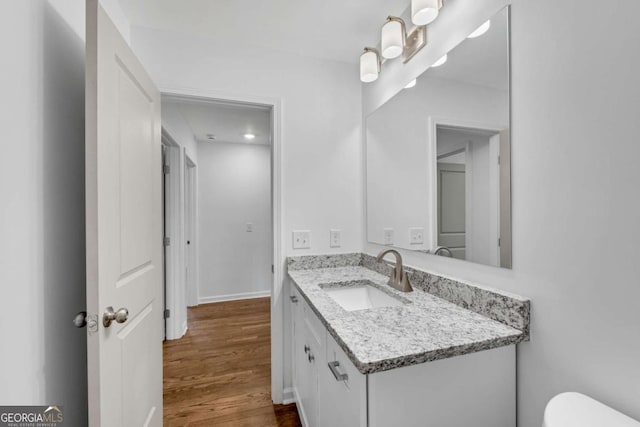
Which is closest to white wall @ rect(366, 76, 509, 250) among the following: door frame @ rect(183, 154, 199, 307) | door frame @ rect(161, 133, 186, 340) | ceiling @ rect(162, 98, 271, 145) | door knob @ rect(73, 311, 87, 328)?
ceiling @ rect(162, 98, 271, 145)

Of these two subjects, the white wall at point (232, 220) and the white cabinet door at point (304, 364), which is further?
the white wall at point (232, 220)

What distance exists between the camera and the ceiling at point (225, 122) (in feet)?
8.98

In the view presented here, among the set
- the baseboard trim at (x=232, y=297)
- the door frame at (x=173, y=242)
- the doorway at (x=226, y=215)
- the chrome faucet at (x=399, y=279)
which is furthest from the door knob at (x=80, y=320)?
the baseboard trim at (x=232, y=297)

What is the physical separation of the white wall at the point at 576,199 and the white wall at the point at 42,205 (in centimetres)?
151

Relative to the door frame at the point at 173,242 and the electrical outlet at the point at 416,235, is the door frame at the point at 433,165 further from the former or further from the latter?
the door frame at the point at 173,242

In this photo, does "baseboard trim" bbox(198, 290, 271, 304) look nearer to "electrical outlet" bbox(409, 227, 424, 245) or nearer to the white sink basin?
the white sink basin

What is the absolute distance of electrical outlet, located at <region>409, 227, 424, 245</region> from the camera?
1455 mm

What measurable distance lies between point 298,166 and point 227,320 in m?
2.24

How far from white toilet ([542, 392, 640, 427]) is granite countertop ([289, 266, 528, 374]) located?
19cm

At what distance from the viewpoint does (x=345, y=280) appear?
159cm

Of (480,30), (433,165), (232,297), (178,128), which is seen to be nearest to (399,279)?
(433,165)

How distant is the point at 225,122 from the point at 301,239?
197cm

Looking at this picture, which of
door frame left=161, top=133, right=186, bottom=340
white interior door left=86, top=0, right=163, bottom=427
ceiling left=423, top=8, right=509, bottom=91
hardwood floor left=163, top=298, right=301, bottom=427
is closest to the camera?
white interior door left=86, top=0, right=163, bottom=427

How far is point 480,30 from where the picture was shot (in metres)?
1.07
